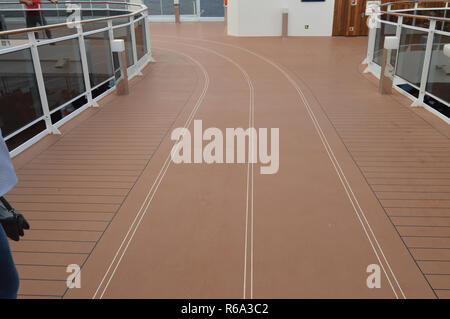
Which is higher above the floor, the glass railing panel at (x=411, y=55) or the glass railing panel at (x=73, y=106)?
the glass railing panel at (x=411, y=55)

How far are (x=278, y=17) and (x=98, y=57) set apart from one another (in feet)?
26.7

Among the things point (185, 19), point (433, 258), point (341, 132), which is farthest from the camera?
point (185, 19)

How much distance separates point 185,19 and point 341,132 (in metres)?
14.9

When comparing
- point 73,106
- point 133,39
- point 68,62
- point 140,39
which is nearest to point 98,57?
point 68,62

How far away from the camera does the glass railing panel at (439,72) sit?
16.2ft

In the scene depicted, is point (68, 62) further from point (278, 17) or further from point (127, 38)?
point (278, 17)

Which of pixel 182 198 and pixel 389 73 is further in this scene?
pixel 389 73

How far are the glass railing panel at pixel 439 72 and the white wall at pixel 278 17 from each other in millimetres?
8163

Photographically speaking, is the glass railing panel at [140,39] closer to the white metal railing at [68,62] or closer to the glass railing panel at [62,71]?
the white metal railing at [68,62]

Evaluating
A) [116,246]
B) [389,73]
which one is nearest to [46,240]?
[116,246]

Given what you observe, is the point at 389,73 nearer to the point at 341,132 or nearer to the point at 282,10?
the point at 341,132

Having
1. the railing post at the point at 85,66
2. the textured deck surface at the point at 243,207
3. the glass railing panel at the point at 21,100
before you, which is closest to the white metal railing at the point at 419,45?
the textured deck surface at the point at 243,207

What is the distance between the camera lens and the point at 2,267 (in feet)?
4.20

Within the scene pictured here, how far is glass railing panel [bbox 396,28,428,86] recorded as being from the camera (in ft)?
18.2
